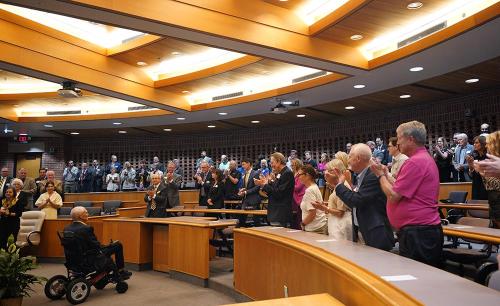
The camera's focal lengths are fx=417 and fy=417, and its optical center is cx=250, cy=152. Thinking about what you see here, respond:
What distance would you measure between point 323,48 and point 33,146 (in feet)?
44.1

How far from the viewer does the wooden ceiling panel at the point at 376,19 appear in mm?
5879

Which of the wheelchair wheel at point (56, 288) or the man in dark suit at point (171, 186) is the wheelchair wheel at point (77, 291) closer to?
the wheelchair wheel at point (56, 288)

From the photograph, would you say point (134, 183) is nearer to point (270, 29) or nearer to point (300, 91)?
point (300, 91)

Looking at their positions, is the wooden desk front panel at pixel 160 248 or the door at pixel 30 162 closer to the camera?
the wooden desk front panel at pixel 160 248

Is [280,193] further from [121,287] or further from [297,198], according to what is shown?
[121,287]

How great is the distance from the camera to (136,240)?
253 inches

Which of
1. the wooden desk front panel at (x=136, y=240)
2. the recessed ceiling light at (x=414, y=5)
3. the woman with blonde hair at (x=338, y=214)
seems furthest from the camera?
the wooden desk front panel at (x=136, y=240)

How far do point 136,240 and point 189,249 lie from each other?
1335mm

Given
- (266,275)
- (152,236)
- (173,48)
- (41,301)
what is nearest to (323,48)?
(173,48)

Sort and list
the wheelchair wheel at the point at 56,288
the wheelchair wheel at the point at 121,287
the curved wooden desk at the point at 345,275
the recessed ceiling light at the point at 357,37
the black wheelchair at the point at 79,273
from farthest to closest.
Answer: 1. the recessed ceiling light at the point at 357,37
2. the wheelchair wheel at the point at 121,287
3. the wheelchair wheel at the point at 56,288
4. the black wheelchair at the point at 79,273
5. the curved wooden desk at the point at 345,275

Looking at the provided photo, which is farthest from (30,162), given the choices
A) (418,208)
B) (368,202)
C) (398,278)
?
(398,278)

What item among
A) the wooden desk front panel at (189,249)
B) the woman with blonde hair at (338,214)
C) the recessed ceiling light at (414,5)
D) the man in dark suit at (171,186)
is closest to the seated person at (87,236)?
the wooden desk front panel at (189,249)

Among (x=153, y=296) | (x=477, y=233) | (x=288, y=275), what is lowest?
(x=153, y=296)

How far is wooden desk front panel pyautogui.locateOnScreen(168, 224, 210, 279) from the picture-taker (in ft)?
17.1
